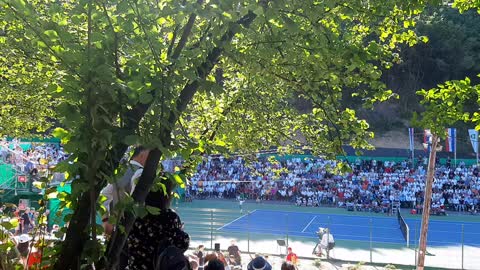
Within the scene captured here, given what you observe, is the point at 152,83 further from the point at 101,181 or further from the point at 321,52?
the point at 321,52

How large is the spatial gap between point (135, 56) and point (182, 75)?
0.97 feet

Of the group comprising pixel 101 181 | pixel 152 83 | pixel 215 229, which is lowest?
pixel 215 229

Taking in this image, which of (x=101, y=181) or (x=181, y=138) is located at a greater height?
(x=181, y=138)

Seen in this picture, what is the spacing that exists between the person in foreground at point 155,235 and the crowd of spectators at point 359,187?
2767cm

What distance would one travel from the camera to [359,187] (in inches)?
1320

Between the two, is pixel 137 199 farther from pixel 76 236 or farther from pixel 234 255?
pixel 234 255

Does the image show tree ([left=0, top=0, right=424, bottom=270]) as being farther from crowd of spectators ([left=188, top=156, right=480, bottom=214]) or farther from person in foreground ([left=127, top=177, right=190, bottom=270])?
crowd of spectators ([left=188, top=156, right=480, bottom=214])

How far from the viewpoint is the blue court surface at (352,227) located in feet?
74.2

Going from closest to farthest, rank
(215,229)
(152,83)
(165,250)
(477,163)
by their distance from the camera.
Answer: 1. (152,83)
2. (165,250)
3. (215,229)
4. (477,163)

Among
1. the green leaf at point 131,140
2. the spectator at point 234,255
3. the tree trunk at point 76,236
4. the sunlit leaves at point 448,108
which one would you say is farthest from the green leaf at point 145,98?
the spectator at point 234,255

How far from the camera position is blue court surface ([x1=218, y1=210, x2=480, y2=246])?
22.6 m

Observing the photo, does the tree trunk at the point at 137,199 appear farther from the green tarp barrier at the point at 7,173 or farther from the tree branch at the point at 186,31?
the green tarp barrier at the point at 7,173

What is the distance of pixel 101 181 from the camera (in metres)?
1.89

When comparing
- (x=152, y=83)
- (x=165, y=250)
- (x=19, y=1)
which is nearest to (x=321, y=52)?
(x=152, y=83)
